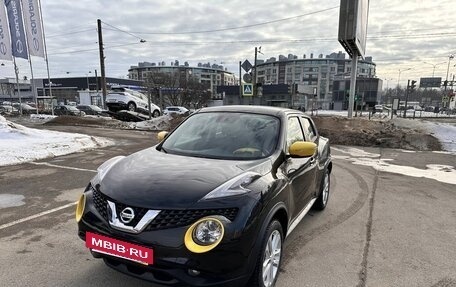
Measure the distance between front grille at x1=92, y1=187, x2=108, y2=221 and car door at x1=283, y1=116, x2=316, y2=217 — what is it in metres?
1.70

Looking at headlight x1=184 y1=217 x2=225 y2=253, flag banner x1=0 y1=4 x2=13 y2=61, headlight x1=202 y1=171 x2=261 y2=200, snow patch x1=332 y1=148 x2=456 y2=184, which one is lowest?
snow patch x1=332 y1=148 x2=456 y2=184

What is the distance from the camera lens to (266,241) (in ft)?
8.73

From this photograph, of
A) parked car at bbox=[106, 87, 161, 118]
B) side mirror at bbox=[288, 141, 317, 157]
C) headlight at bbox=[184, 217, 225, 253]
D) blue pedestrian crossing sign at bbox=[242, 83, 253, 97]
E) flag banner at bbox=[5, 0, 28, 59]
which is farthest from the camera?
parked car at bbox=[106, 87, 161, 118]

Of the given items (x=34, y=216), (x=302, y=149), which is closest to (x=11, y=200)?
(x=34, y=216)

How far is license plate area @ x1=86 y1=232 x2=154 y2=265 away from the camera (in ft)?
7.88

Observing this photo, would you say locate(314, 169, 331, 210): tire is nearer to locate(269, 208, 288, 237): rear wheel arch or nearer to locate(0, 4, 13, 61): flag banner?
locate(269, 208, 288, 237): rear wheel arch

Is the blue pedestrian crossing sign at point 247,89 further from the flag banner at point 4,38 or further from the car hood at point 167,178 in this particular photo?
the flag banner at point 4,38

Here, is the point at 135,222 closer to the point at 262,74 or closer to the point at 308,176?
the point at 308,176

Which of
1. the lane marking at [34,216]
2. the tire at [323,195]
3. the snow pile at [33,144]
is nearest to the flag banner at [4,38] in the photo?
the snow pile at [33,144]

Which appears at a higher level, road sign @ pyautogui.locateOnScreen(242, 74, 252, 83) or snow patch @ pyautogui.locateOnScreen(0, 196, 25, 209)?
road sign @ pyautogui.locateOnScreen(242, 74, 252, 83)

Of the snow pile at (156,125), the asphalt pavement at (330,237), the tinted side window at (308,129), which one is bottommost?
the snow pile at (156,125)

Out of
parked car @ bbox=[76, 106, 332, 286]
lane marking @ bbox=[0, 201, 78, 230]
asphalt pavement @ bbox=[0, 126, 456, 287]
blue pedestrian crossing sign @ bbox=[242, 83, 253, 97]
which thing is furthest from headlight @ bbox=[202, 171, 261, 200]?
blue pedestrian crossing sign @ bbox=[242, 83, 253, 97]

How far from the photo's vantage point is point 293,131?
4.09m

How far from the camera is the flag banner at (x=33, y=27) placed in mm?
20053
